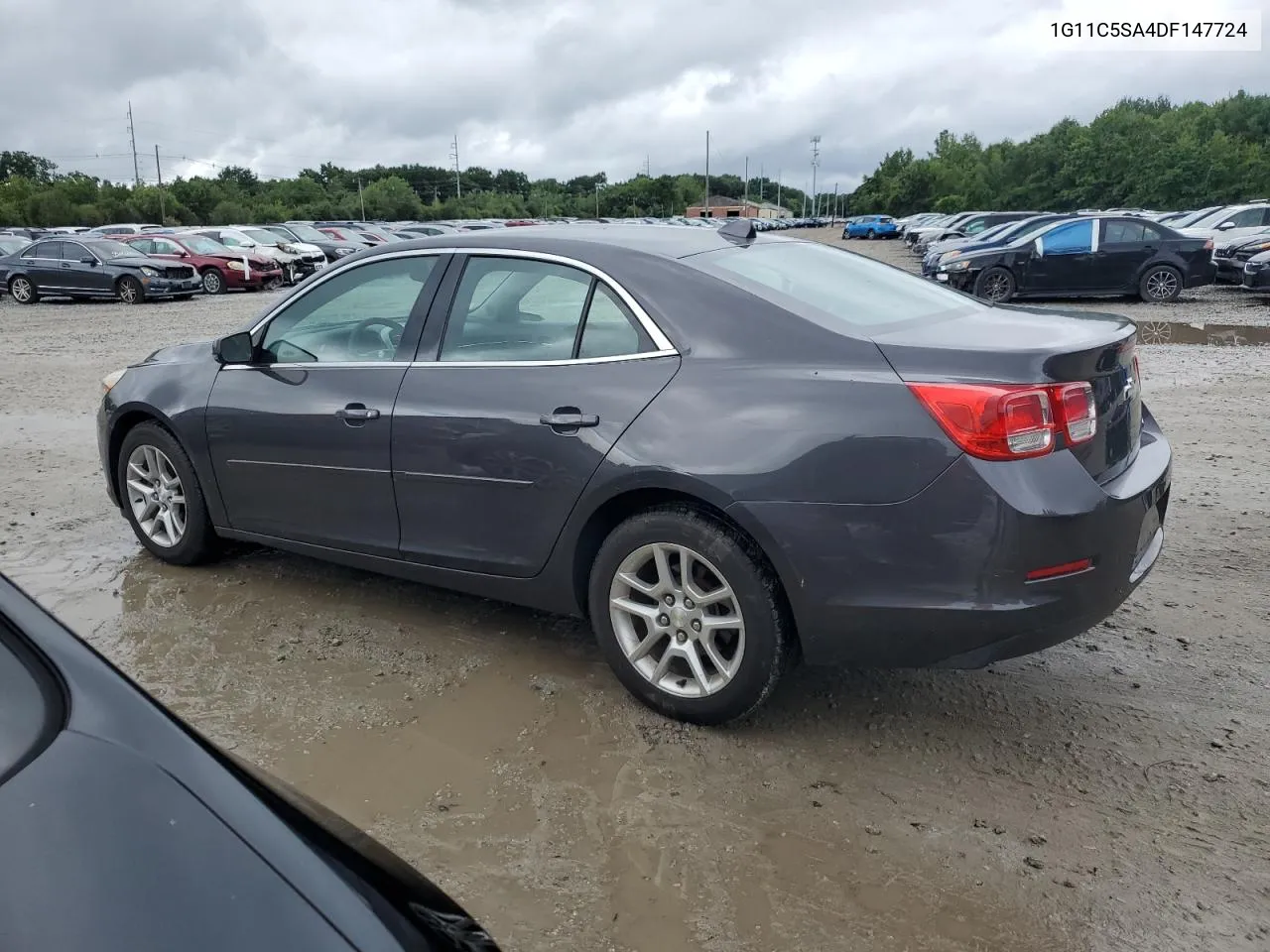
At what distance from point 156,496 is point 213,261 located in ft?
67.7

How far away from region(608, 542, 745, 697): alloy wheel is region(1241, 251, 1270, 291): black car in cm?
1666

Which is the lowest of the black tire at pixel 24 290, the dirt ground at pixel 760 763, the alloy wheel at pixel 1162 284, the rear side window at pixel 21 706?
the dirt ground at pixel 760 763

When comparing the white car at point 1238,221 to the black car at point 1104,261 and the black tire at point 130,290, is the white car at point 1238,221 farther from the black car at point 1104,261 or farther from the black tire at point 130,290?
the black tire at point 130,290

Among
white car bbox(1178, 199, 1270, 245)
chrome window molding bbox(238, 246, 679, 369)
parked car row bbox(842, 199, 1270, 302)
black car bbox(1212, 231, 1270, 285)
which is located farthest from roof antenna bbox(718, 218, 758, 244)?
white car bbox(1178, 199, 1270, 245)

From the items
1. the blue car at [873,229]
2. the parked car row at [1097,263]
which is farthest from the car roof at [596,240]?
the blue car at [873,229]

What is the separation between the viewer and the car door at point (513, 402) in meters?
3.51

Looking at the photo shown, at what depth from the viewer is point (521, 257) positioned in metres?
3.93

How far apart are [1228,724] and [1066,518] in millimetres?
1140

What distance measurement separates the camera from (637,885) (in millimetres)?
2701

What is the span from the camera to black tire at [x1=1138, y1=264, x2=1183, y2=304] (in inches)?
662

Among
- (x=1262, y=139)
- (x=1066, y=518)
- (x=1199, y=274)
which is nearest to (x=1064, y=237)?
(x=1199, y=274)

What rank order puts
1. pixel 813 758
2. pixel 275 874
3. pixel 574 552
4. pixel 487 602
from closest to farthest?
pixel 275 874 < pixel 813 758 < pixel 574 552 < pixel 487 602

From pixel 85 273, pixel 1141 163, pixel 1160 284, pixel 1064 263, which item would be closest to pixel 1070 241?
pixel 1064 263

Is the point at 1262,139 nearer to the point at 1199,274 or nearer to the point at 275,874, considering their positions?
the point at 1199,274
